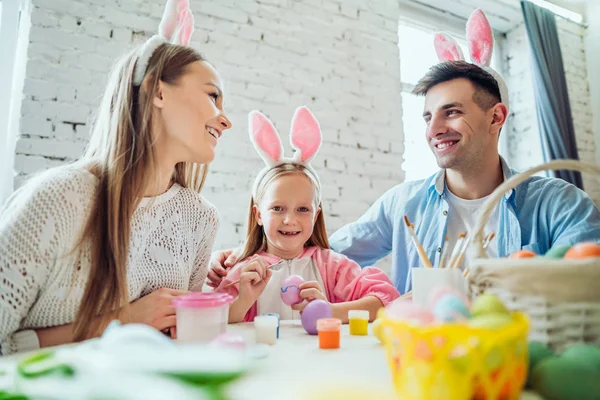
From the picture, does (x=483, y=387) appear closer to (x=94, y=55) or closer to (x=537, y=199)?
(x=537, y=199)

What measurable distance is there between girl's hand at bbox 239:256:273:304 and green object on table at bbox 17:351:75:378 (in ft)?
2.13

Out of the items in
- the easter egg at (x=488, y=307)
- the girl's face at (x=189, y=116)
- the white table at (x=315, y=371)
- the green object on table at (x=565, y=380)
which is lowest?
the white table at (x=315, y=371)

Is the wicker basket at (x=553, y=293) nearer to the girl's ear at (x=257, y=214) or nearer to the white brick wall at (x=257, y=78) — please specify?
the girl's ear at (x=257, y=214)

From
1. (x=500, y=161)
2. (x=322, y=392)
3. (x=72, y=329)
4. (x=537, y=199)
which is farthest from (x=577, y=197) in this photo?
(x=72, y=329)

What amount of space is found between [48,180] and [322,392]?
A: 802 mm

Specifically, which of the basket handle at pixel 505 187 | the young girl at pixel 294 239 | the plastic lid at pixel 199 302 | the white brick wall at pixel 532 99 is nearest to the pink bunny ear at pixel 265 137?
the young girl at pixel 294 239

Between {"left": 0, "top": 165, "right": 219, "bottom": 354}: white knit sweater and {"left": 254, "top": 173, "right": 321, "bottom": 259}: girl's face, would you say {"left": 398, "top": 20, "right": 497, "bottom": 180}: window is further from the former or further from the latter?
{"left": 0, "top": 165, "right": 219, "bottom": 354}: white knit sweater

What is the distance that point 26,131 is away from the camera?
1.80 metres

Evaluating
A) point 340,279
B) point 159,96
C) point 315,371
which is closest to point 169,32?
point 159,96

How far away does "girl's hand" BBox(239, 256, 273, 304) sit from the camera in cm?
109

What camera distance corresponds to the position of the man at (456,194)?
4.87ft

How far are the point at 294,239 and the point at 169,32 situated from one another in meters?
0.76

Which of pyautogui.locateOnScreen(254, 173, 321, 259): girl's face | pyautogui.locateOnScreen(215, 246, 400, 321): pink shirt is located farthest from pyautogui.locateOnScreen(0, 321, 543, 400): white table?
pyautogui.locateOnScreen(254, 173, 321, 259): girl's face

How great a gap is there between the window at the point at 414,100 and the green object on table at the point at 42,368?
2626mm
